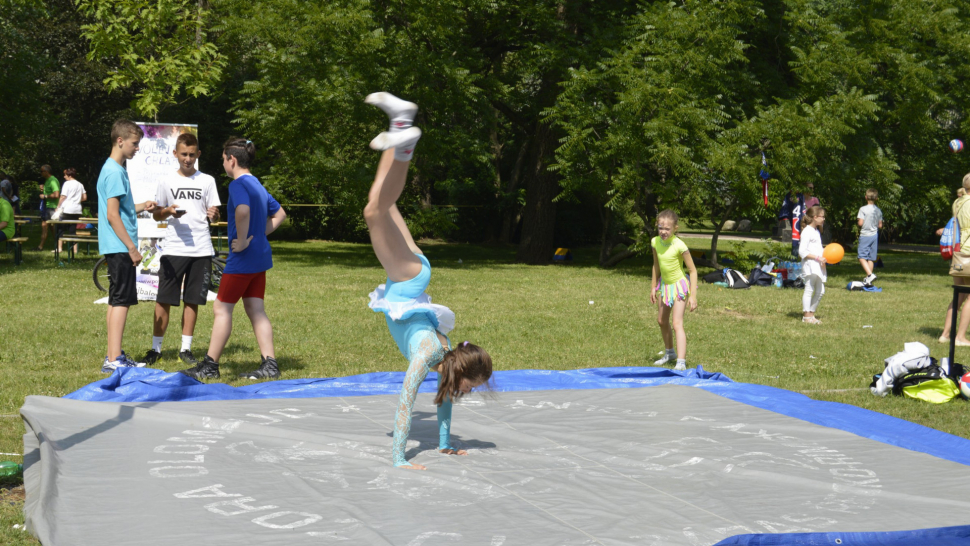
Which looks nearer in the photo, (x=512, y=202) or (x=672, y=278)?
(x=672, y=278)

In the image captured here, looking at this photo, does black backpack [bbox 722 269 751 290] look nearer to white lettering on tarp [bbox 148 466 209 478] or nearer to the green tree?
the green tree

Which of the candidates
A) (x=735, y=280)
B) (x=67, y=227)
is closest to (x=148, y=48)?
(x=67, y=227)

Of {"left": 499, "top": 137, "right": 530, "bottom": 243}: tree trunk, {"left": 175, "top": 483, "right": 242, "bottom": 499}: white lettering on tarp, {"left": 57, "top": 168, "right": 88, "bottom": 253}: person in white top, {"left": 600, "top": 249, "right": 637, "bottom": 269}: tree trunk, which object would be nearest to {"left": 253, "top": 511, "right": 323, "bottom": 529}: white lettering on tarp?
{"left": 175, "top": 483, "right": 242, "bottom": 499}: white lettering on tarp

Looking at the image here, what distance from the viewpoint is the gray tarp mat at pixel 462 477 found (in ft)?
12.4

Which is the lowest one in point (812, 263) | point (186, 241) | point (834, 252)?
point (186, 241)

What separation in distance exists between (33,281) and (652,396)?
1153 cm

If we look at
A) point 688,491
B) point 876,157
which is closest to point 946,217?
point 876,157

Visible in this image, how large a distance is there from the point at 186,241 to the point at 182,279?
338 millimetres

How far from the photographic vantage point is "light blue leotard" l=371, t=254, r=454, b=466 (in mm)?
4621

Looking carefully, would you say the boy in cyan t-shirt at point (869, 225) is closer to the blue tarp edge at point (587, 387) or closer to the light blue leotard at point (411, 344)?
the blue tarp edge at point (587, 387)

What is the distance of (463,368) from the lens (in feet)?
15.2

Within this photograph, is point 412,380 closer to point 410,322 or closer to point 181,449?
point 410,322

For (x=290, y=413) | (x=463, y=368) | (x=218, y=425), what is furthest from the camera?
(x=290, y=413)

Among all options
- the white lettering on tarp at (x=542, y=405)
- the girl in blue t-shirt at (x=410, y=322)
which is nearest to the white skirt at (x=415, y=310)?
the girl in blue t-shirt at (x=410, y=322)
